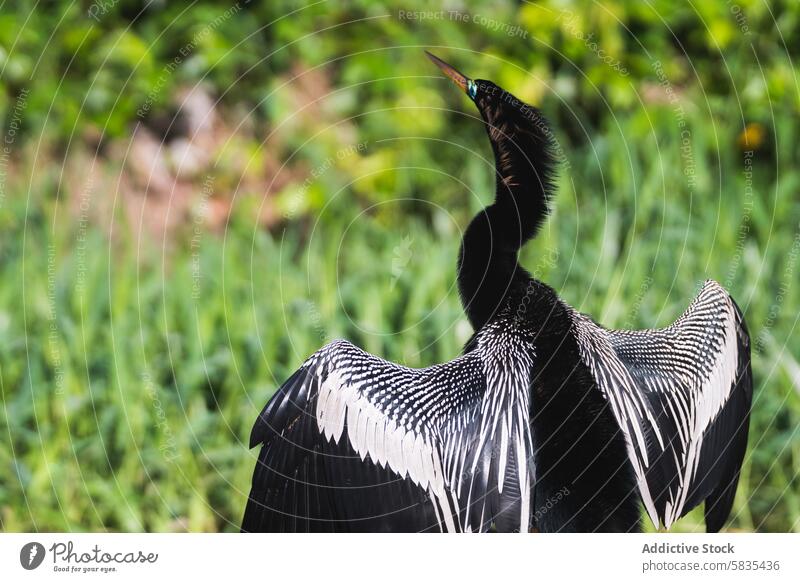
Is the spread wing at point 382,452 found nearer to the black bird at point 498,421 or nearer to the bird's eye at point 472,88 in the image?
the black bird at point 498,421

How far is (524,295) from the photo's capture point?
5.92 feet

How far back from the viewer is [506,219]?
178 centimetres

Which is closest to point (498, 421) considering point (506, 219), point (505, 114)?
point (506, 219)

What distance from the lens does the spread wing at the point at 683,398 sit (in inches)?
71.0

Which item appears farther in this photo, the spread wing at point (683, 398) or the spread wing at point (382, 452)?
the spread wing at point (683, 398)

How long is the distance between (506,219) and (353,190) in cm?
114

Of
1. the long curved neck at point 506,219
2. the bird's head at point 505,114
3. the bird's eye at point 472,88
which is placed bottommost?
the long curved neck at point 506,219

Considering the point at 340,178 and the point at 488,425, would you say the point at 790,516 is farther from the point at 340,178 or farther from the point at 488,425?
the point at 340,178

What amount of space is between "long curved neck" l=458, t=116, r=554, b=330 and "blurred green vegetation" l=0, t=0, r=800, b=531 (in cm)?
58

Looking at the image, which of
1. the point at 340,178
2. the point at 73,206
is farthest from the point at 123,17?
the point at 340,178

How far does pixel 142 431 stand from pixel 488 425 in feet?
3.01
